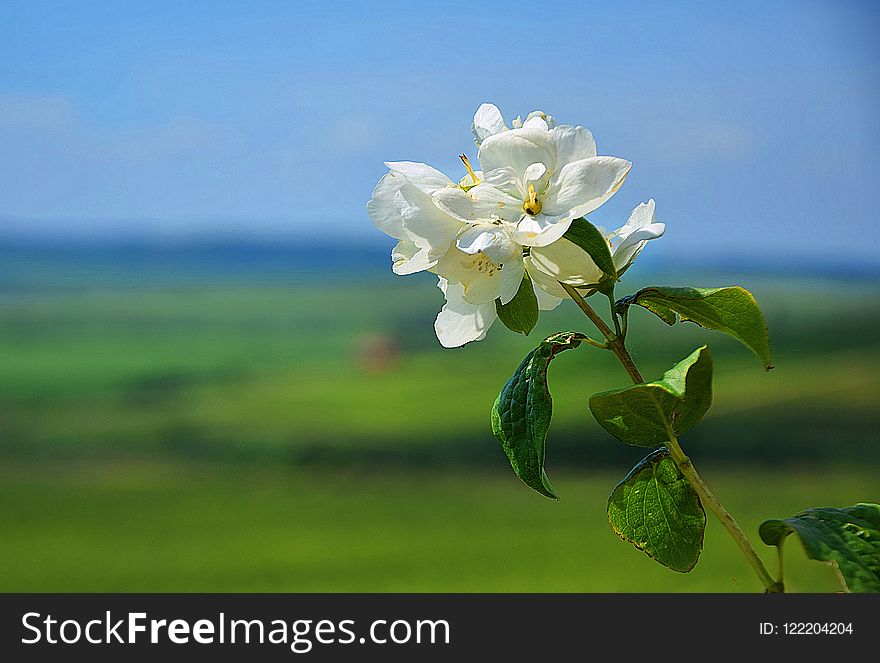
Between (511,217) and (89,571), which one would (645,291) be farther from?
(89,571)

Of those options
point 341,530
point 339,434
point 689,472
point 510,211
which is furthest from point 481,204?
point 339,434

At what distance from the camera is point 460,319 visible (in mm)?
326

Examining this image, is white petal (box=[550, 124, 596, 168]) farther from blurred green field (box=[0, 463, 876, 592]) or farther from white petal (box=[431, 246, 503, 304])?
blurred green field (box=[0, 463, 876, 592])

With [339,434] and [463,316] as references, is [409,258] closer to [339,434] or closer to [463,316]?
[463,316]

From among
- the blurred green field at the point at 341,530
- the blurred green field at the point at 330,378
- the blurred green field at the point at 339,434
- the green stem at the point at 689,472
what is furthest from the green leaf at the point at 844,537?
the blurred green field at the point at 330,378

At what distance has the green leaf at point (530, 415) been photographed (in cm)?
28

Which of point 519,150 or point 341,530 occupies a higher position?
point 341,530

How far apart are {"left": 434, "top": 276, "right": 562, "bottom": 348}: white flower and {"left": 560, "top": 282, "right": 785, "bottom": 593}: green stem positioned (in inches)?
1.0

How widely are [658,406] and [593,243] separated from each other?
0.20 feet

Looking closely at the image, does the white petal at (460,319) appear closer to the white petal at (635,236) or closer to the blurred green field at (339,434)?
the white petal at (635,236)

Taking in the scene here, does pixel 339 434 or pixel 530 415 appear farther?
pixel 339 434

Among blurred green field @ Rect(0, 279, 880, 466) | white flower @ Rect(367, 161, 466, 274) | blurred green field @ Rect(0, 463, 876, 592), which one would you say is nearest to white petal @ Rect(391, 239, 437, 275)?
white flower @ Rect(367, 161, 466, 274)

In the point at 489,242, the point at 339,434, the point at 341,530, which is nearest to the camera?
the point at 489,242
